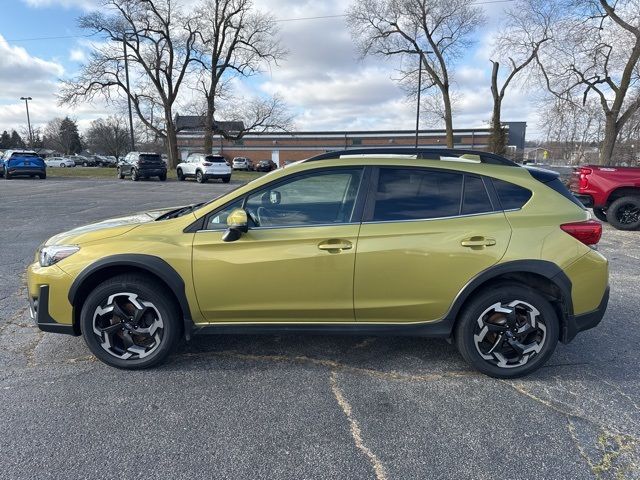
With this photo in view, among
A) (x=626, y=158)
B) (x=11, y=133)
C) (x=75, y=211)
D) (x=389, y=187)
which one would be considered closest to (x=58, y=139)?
(x=11, y=133)

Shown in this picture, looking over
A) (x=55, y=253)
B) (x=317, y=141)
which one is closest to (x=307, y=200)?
(x=55, y=253)

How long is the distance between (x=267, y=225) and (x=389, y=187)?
3.19 feet

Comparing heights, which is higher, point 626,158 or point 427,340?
point 626,158

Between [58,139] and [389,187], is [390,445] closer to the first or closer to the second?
[389,187]

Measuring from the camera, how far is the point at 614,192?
9.39 meters

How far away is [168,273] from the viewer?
3020mm

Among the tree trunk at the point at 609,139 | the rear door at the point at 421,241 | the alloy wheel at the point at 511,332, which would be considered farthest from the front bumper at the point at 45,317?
the tree trunk at the point at 609,139

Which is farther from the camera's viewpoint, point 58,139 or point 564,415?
point 58,139

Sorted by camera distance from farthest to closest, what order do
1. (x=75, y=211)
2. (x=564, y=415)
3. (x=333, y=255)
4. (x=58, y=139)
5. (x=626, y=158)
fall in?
(x=58, y=139) < (x=626, y=158) < (x=75, y=211) < (x=333, y=255) < (x=564, y=415)

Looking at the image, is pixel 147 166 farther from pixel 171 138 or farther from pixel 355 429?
pixel 355 429

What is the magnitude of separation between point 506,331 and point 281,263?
1.75 metres

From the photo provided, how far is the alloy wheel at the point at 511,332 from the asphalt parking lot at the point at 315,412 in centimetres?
20

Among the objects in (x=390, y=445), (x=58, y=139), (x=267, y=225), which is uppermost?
(x=58, y=139)

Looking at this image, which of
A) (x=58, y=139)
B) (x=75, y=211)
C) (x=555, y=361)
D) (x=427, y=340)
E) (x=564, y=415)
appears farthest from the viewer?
(x=58, y=139)
